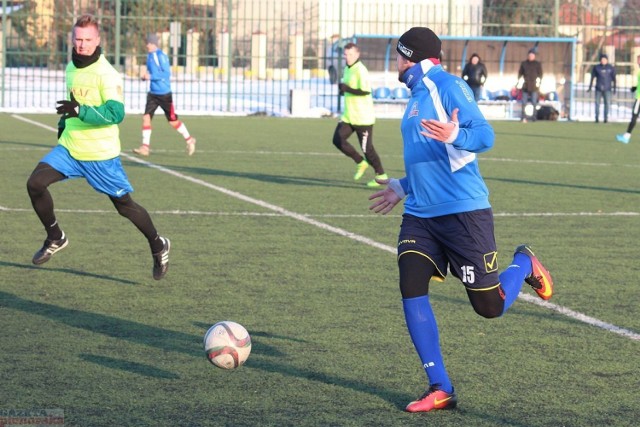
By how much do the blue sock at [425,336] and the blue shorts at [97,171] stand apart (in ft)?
13.0

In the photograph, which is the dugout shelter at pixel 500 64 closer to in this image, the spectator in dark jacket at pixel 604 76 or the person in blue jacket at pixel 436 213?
the spectator in dark jacket at pixel 604 76

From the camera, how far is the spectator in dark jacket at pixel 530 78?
3369 centimetres

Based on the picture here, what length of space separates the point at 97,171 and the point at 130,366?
3.09 m

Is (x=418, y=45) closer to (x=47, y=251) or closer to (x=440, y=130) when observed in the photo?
(x=440, y=130)

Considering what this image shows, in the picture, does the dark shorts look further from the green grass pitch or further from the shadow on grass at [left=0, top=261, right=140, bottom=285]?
the shadow on grass at [left=0, top=261, right=140, bottom=285]

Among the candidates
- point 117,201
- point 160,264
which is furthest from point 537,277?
point 117,201

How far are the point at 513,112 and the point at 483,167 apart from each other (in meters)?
19.2

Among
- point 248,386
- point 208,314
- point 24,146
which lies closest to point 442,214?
point 248,386

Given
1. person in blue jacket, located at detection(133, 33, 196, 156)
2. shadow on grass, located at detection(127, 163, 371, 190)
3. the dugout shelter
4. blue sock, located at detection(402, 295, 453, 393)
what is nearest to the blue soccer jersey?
blue sock, located at detection(402, 295, 453, 393)

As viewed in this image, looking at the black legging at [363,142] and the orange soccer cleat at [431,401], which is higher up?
the black legging at [363,142]

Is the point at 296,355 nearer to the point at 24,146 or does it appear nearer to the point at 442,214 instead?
the point at 442,214

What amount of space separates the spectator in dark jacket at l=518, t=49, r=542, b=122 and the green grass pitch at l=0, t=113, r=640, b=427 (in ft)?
57.1

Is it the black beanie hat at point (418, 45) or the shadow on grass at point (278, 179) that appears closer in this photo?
the black beanie hat at point (418, 45)

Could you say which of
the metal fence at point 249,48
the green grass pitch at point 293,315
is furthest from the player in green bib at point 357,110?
the metal fence at point 249,48
